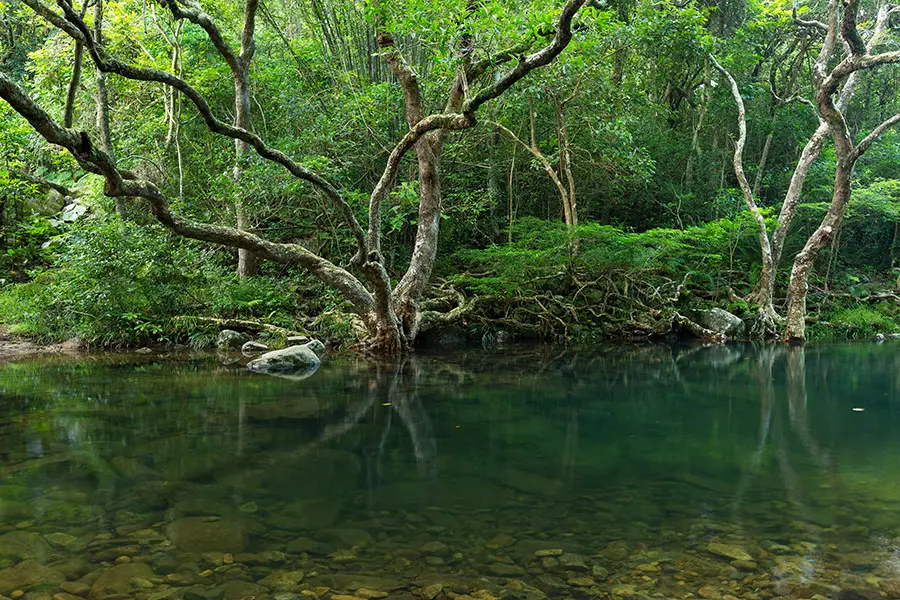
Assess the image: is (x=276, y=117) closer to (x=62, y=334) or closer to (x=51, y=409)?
(x=62, y=334)

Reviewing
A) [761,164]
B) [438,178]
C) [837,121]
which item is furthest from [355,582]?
[761,164]

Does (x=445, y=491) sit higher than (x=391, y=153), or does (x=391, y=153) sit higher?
(x=391, y=153)

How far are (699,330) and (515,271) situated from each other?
16.0ft

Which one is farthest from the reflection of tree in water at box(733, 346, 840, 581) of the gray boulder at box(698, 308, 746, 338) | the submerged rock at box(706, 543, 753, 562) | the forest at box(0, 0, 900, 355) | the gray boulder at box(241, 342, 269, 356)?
the gray boulder at box(241, 342, 269, 356)

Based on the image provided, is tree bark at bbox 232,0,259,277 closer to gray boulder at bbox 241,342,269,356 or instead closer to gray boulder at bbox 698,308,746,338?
gray boulder at bbox 241,342,269,356

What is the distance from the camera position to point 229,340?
40.1ft

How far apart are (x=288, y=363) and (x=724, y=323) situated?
10373 millimetres

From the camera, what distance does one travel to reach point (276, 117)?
620 inches

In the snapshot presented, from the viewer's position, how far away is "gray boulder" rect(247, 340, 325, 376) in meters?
9.61

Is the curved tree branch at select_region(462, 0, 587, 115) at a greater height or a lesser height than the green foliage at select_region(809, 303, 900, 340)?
greater

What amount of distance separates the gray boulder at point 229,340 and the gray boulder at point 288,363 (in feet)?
6.93

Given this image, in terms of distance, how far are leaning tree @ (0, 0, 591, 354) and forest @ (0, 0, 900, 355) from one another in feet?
0.20

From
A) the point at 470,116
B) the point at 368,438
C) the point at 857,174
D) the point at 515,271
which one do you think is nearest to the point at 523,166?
the point at 515,271

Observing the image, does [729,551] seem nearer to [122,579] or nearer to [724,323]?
[122,579]
